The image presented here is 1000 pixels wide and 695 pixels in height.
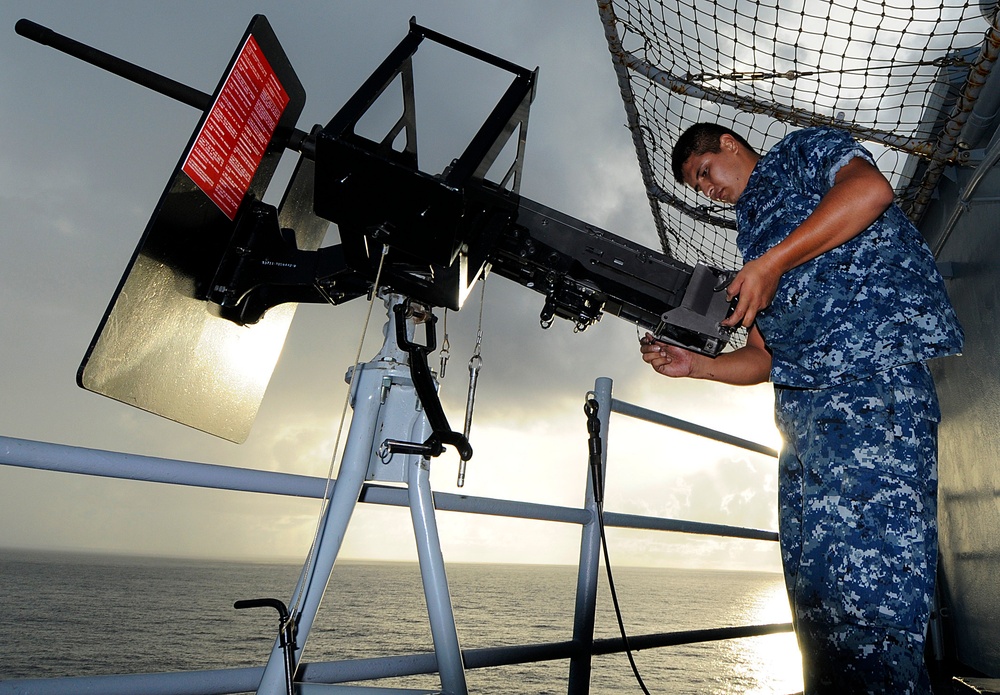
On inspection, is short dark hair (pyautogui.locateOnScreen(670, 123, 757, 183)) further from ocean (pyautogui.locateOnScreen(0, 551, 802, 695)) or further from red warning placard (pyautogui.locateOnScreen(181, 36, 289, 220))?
ocean (pyautogui.locateOnScreen(0, 551, 802, 695))

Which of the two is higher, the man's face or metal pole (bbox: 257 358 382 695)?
the man's face

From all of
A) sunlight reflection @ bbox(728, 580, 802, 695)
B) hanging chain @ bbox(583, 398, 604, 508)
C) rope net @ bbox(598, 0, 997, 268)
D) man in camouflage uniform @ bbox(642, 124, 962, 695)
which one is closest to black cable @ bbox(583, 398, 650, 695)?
hanging chain @ bbox(583, 398, 604, 508)

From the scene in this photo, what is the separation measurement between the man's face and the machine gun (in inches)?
16.5

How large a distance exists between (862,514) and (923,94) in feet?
7.40

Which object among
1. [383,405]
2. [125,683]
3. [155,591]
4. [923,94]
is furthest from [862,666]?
[155,591]

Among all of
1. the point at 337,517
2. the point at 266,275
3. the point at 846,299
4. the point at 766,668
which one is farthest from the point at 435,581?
the point at 766,668

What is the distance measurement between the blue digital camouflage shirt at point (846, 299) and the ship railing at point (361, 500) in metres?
0.48

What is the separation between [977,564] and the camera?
8.15 feet

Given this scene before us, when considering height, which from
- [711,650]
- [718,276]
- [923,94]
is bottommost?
[711,650]

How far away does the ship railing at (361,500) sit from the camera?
0.74m

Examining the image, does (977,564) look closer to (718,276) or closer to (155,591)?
(718,276)

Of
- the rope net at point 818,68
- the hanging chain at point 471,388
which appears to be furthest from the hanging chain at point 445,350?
the rope net at point 818,68

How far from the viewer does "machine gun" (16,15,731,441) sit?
0.90 metres

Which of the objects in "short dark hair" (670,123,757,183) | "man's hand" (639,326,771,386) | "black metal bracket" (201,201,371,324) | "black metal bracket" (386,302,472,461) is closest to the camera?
"black metal bracket" (386,302,472,461)
